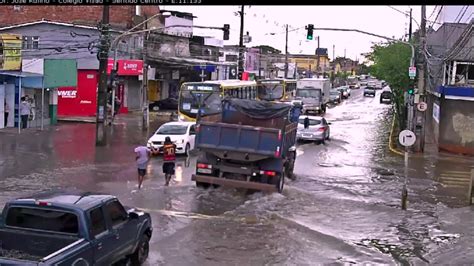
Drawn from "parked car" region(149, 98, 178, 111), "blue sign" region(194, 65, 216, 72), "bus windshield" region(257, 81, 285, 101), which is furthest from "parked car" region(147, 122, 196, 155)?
"blue sign" region(194, 65, 216, 72)

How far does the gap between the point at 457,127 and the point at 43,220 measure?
88.8 feet

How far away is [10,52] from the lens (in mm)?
33844

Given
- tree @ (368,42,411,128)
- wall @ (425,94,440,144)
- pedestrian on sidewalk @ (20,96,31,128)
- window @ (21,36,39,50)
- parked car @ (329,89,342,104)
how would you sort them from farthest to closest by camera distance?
parked car @ (329,89,342,104), window @ (21,36,39,50), tree @ (368,42,411,128), wall @ (425,94,440,144), pedestrian on sidewalk @ (20,96,31,128)

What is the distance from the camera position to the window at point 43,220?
916 centimetres

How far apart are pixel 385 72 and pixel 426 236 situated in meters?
29.4

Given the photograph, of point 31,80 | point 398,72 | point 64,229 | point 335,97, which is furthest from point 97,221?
point 335,97

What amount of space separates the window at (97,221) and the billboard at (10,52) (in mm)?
25330

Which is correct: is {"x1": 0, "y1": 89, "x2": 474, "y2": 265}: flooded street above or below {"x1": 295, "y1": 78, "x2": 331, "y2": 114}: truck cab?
below

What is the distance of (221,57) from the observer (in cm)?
8438

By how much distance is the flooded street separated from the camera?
13.3m

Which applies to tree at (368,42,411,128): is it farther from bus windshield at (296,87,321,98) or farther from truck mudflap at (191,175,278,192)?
Result: truck mudflap at (191,175,278,192)

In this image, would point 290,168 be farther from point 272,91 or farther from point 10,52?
point 272,91

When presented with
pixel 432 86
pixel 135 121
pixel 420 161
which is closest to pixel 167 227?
pixel 420 161

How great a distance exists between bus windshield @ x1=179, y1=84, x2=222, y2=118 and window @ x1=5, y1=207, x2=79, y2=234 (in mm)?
26799
